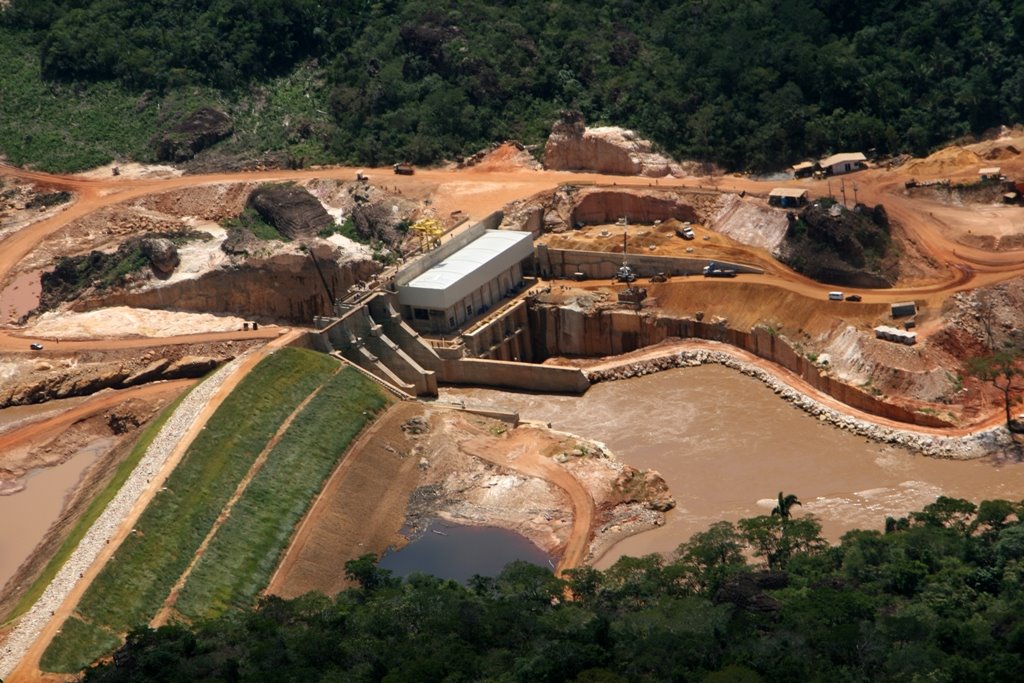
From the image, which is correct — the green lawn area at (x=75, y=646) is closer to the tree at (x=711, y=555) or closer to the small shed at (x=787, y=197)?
the tree at (x=711, y=555)

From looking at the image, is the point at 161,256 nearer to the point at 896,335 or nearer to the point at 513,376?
the point at 513,376

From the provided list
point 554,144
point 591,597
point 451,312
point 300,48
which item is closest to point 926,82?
point 554,144

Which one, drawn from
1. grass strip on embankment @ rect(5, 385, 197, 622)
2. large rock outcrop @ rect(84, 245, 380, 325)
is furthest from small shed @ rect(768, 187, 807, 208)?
grass strip on embankment @ rect(5, 385, 197, 622)

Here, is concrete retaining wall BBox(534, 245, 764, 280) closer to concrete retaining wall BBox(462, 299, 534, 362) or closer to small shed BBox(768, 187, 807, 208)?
concrete retaining wall BBox(462, 299, 534, 362)

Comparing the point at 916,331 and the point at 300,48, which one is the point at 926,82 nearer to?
the point at 916,331

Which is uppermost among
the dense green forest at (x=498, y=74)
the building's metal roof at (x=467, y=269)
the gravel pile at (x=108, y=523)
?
the dense green forest at (x=498, y=74)

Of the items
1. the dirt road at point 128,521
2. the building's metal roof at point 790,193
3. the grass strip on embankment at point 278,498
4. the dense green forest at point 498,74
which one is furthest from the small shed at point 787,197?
the dirt road at point 128,521

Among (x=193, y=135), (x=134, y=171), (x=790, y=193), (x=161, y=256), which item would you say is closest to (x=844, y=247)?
(x=790, y=193)
